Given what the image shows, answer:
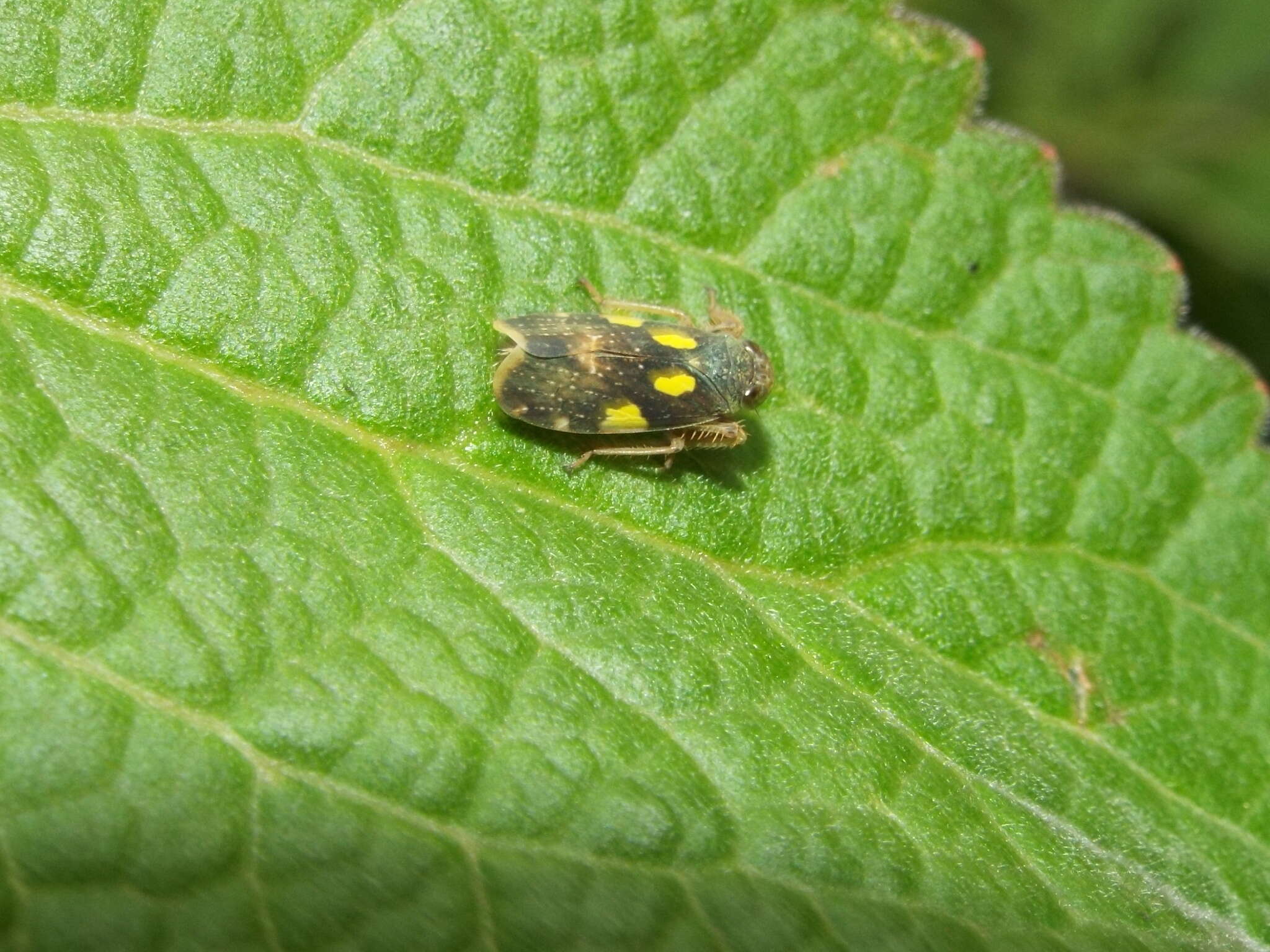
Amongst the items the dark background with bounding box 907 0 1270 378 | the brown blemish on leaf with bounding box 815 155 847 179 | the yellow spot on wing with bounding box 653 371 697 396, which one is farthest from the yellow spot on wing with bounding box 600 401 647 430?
the dark background with bounding box 907 0 1270 378

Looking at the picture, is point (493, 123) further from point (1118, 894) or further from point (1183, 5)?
point (1183, 5)

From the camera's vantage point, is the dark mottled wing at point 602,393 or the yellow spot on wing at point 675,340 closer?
the dark mottled wing at point 602,393

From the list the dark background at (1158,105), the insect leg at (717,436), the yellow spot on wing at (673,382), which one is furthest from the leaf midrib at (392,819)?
the dark background at (1158,105)

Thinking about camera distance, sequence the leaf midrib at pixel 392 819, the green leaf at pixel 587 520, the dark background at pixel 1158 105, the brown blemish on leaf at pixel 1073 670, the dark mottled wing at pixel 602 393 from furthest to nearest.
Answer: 1. the dark background at pixel 1158 105
2. the brown blemish on leaf at pixel 1073 670
3. the dark mottled wing at pixel 602 393
4. the green leaf at pixel 587 520
5. the leaf midrib at pixel 392 819

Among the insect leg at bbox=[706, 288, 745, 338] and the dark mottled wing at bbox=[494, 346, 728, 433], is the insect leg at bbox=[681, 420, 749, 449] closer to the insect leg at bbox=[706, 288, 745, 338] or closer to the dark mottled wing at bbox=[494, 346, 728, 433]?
A: the dark mottled wing at bbox=[494, 346, 728, 433]

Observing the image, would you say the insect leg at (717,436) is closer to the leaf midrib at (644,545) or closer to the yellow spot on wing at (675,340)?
the yellow spot on wing at (675,340)
